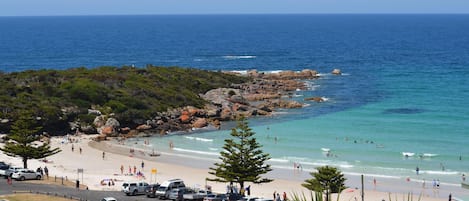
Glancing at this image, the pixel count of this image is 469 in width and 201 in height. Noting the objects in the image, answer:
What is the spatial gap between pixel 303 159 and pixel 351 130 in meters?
13.1

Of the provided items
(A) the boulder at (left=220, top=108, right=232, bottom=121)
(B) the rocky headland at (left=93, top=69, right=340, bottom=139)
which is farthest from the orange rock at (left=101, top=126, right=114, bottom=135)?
(A) the boulder at (left=220, top=108, right=232, bottom=121)

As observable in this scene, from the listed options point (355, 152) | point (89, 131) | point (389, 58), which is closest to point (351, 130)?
point (355, 152)

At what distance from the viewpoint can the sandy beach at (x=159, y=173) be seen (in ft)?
137

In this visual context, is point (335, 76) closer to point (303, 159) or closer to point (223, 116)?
point (223, 116)

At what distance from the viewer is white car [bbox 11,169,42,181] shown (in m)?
38.4

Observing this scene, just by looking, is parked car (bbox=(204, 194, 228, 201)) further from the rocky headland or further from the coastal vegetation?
the coastal vegetation

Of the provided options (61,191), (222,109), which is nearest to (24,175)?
(61,191)

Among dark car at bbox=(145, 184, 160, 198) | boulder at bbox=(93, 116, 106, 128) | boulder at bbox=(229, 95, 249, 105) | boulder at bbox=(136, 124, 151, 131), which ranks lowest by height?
dark car at bbox=(145, 184, 160, 198)

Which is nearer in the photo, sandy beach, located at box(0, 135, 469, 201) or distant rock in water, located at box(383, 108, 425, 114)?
sandy beach, located at box(0, 135, 469, 201)

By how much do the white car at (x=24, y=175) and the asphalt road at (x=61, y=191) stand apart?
0.95 metres

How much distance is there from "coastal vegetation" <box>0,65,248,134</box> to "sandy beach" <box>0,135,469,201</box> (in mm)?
5638

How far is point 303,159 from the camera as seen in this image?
51.8 meters

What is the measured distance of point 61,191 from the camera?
35000mm

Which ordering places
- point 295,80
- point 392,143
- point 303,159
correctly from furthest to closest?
point 295,80 → point 392,143 → point 303,159
